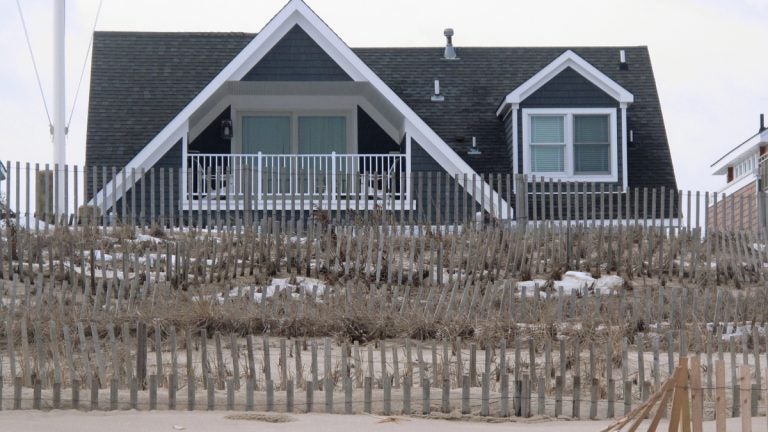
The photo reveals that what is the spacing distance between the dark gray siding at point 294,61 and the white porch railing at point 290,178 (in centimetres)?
175

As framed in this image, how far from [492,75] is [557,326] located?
1687 cm

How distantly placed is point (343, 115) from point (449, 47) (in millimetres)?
3993

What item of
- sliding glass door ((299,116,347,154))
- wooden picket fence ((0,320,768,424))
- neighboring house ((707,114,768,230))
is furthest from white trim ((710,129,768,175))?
wooden picket fence ((0,320,768,424))

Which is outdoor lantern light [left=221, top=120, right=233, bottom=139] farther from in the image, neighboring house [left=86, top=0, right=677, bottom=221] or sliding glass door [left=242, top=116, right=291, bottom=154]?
sliding glass door [left=242, top=116, right=291, bottom=154]

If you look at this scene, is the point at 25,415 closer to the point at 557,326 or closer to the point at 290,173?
the point at 557,326

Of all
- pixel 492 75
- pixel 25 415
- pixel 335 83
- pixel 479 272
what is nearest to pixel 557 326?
pixel 479 272

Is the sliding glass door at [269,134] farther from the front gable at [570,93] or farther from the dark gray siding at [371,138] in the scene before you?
the front gable at [570,93]

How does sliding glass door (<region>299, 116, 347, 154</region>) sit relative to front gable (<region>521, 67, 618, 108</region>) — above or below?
below

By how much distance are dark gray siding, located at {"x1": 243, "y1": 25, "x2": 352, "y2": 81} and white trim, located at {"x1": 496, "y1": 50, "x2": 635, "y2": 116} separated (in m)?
4.07

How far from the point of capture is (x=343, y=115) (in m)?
28.2

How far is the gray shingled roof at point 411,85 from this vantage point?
27250 mm

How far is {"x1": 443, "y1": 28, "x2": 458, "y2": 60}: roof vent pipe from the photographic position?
30438 mm

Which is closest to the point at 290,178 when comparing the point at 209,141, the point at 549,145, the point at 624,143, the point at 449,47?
the point at 209,141

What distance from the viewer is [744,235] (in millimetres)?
20297
